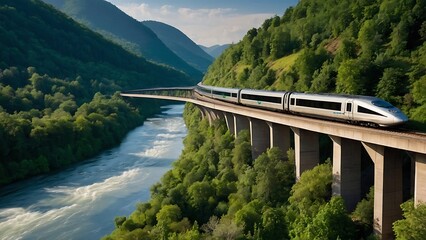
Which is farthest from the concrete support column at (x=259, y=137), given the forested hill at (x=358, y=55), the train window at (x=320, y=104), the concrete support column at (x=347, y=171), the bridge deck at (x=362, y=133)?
the concrete support column at (x=347, y=171)

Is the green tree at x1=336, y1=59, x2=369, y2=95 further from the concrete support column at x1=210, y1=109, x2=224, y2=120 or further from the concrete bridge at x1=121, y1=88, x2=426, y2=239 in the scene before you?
the concrete support column at x1=210, y1=109, x2=224, y2=120

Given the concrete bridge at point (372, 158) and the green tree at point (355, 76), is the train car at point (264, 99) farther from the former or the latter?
the green tree at point (355, 76)

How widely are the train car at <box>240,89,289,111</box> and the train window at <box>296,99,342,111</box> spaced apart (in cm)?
305

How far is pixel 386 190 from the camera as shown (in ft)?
78.3

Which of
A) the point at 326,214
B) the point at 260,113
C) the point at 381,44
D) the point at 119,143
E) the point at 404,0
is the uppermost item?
the point at 404,0

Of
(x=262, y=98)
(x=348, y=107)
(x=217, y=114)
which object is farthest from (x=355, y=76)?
(x=217, y=114)

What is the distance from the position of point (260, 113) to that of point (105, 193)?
2104 centimetres

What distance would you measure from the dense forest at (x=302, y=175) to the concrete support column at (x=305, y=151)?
4.48ft

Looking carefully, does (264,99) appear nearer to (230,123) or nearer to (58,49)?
(230,123)

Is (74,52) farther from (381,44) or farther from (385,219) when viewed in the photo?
(385,219)

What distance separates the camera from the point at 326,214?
2323 cm

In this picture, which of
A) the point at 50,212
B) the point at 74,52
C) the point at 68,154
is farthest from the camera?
the point at 74,52

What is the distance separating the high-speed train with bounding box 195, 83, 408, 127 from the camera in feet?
80.8

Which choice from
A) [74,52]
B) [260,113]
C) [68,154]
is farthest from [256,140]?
[74,52]
